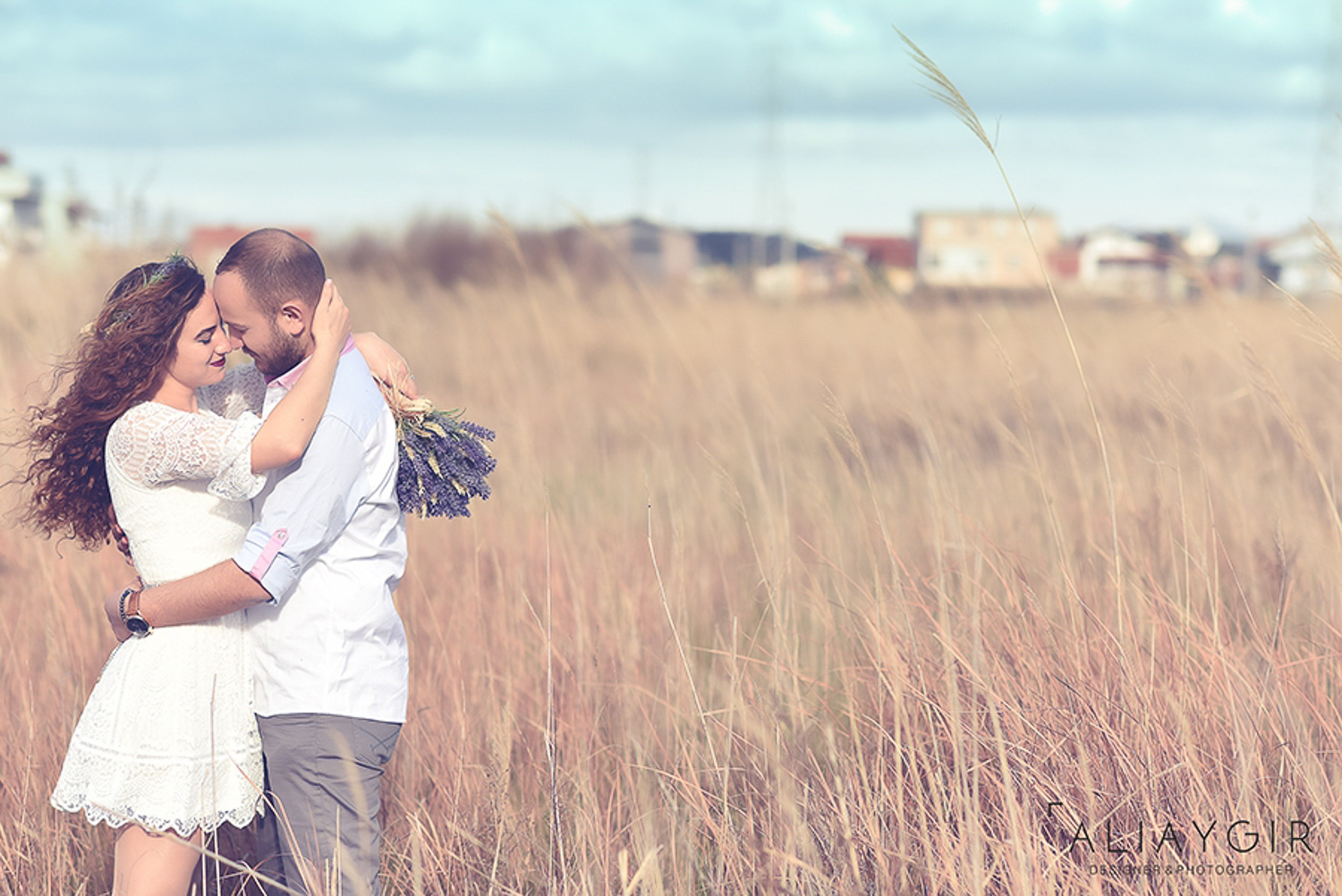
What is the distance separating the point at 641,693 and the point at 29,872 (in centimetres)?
125

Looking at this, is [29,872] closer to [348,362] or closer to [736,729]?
[348,362]

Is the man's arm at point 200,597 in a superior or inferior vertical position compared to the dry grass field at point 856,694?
superior

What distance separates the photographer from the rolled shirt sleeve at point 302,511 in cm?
161

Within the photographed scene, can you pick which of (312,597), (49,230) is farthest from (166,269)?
(49,230)

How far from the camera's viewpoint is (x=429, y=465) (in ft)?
6.04

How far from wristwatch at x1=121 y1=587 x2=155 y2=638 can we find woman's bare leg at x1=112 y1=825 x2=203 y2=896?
31 cm

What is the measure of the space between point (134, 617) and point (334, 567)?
1.05 ft

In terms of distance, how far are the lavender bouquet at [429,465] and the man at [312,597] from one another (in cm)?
6

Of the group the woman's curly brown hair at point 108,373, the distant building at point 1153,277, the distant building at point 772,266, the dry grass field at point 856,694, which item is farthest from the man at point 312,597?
the distant building at point 1153,277

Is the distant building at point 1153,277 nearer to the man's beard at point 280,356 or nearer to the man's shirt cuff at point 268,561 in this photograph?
the man's beard at point 280,356

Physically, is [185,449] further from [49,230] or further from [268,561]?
[49,230]

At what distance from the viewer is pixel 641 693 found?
2.52 m

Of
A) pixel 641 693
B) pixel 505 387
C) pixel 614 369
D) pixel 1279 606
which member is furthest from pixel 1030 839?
pixel 614 369

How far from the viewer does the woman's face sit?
176 centimetres
